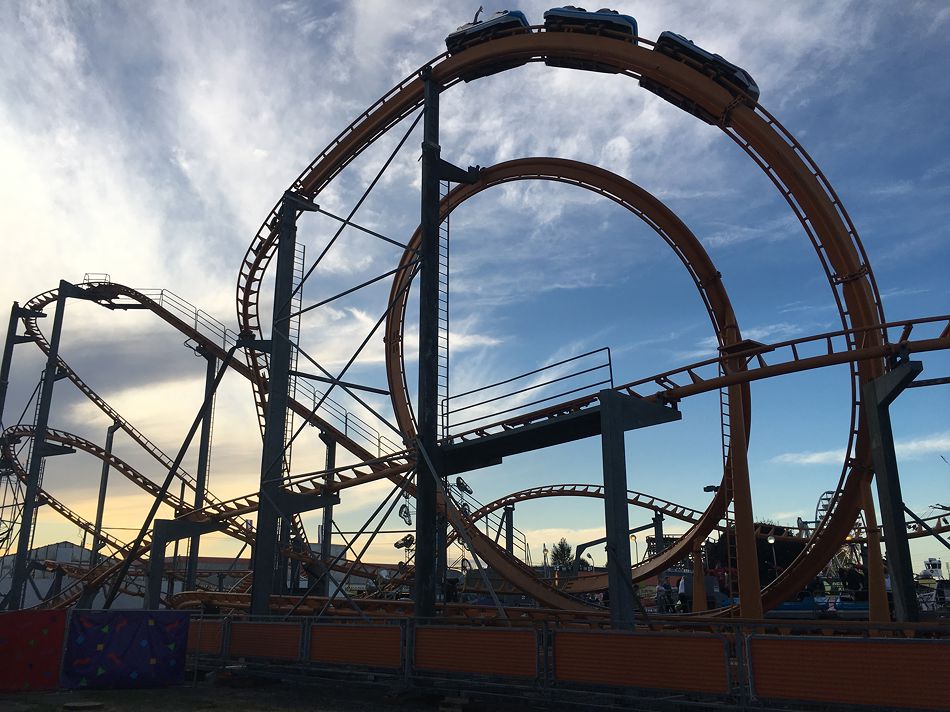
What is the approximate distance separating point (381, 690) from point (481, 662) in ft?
8.03

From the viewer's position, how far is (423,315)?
13203mm

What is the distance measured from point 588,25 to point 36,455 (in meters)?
23.1

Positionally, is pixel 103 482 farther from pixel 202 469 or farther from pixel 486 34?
pixel 486 34

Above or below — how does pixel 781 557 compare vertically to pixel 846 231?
below

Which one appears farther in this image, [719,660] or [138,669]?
[138,669]

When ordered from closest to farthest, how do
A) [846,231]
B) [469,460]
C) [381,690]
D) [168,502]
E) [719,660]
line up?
1. [719,660]
2. [381,690]
3. [469,460]
4. [846,231]
5. [168,502]

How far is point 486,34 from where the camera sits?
17.1 m

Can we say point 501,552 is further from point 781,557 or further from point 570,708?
point 781,557

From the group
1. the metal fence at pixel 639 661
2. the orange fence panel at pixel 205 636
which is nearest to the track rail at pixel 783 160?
the metal fence at pixel 639 661

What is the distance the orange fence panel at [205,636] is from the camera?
13422mm

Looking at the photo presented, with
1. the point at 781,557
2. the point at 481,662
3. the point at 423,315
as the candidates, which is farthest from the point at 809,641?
the point at 781,557

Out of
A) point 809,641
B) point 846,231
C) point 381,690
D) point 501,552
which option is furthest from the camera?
point 501,552

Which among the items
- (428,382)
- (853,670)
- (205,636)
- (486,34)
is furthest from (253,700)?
(486,34)

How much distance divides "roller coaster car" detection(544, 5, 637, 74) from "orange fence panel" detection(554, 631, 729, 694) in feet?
40.9
